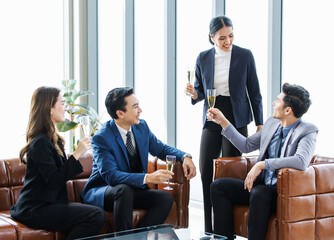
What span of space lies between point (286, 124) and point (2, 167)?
6.48 ft

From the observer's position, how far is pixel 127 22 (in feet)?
18.2

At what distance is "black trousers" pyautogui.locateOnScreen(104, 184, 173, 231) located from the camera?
2831 millimetres

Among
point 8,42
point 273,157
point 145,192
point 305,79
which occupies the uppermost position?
point 8,42

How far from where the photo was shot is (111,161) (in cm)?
302

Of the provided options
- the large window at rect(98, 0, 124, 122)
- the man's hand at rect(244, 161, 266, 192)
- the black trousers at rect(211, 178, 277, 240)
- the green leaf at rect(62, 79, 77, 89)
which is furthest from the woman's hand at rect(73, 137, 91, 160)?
the large window at rect(98, 0, 124, 122)

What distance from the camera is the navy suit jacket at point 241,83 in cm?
345

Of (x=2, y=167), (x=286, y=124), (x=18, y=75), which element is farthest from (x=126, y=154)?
→ (x=18, y=75)

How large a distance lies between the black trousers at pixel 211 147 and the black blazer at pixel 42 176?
1125 millimetres

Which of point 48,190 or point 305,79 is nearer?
point 48,190

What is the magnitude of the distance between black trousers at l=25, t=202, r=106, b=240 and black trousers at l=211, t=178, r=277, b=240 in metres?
0.79

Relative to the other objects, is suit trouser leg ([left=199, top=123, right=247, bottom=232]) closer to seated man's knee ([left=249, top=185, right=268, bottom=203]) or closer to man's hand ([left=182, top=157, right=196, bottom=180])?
man's hand ([left=182, top=157, right=196, bottom=180])

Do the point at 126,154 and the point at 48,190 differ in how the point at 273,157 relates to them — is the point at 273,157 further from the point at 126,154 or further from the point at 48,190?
the point at 48,190

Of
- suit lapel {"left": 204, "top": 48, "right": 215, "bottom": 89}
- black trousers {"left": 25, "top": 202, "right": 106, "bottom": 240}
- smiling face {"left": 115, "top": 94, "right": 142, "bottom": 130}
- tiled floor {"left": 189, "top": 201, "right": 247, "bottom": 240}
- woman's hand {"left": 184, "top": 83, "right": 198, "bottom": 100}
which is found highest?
suit lapel {"left": 204, "top": 48, "right": 215, "bottom": 89}

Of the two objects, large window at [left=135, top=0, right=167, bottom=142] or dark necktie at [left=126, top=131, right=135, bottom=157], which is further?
large window at [left=135, top=0, right=167, bottom=142]
